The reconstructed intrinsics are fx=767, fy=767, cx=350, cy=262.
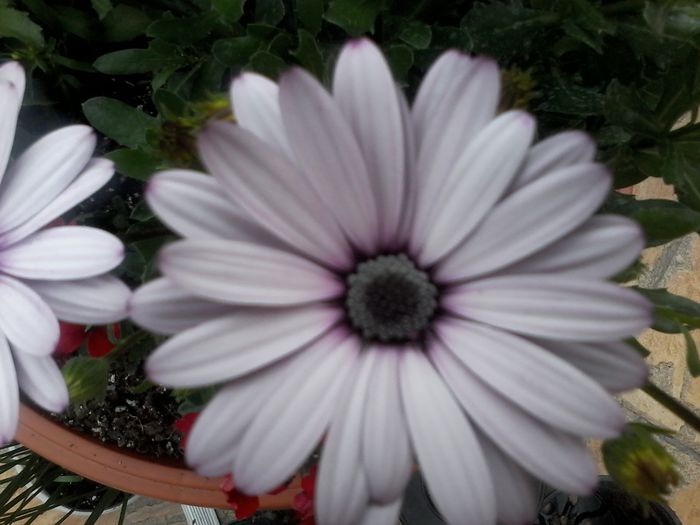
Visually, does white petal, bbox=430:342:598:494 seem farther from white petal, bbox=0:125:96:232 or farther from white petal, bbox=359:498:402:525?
white petal, bbox=0:125:96:232

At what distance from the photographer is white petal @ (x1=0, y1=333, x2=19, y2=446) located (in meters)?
0.35

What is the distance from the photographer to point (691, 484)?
1071mm

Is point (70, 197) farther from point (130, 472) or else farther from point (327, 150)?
point (130, 472)

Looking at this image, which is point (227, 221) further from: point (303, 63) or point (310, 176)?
point (303, 63)

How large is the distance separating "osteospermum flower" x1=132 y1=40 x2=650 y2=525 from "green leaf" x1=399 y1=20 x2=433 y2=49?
0.63ft

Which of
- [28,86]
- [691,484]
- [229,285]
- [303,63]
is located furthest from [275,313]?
[691,484]

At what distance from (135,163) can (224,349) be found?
0.77ft

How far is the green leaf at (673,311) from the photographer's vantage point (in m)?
0.42

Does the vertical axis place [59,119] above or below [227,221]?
below

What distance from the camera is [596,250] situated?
0.90ft

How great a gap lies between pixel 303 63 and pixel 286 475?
261 millimetres

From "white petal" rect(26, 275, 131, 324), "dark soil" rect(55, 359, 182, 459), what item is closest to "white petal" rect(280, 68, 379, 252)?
"white petal" rect(26, 275, 131, 324)

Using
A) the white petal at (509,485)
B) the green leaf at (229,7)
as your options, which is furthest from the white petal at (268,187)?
the green leaf at (229,7)

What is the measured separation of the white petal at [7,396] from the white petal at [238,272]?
0.48 ft
